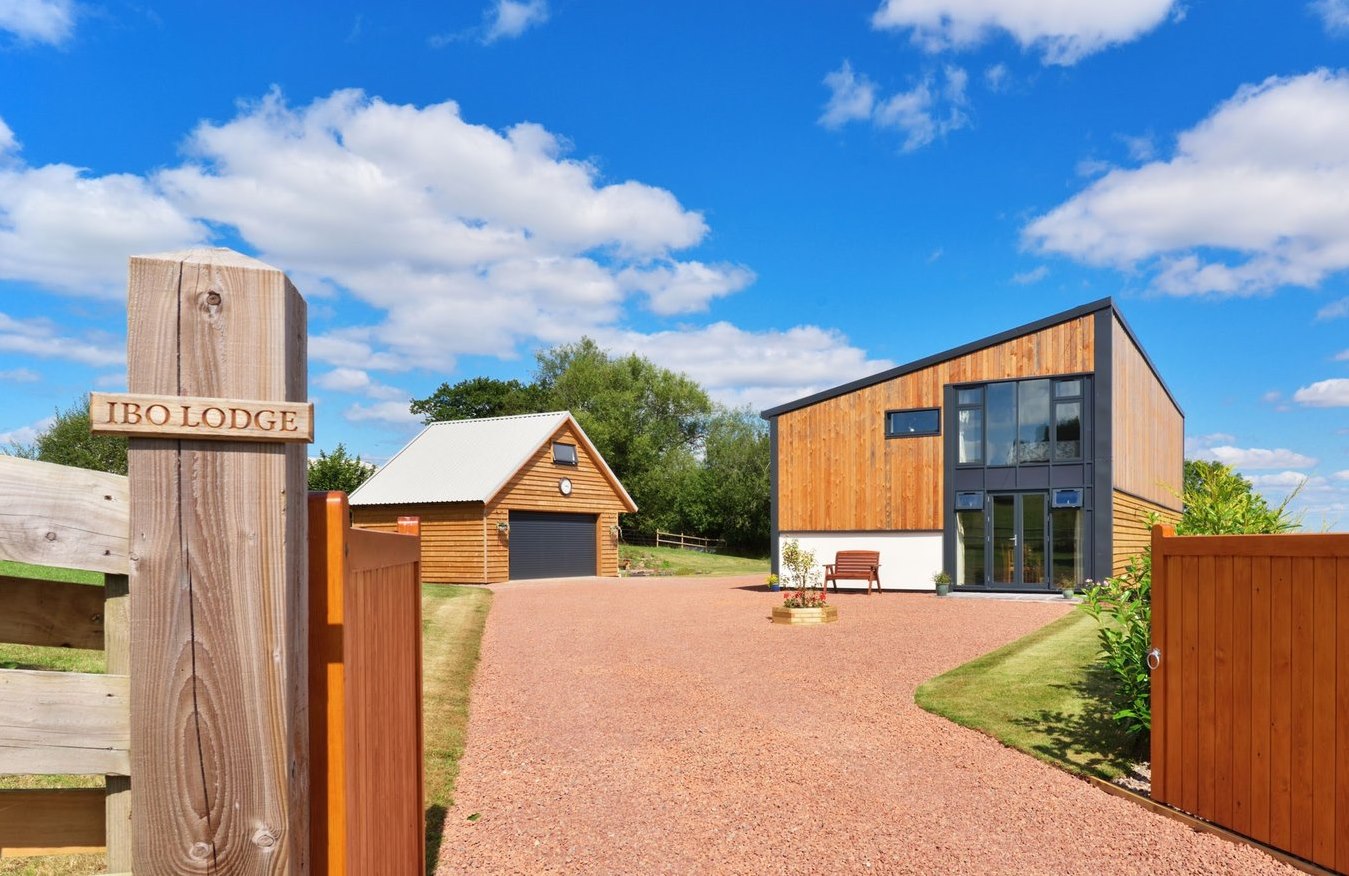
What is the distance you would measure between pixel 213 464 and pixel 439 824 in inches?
166

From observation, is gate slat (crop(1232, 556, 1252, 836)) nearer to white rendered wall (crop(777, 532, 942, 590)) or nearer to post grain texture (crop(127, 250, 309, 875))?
post grain texture (crop(127, 250, 309, 875))

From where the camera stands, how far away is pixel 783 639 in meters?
13.5

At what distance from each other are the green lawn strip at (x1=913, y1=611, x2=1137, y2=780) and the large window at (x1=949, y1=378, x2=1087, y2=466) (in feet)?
32.6

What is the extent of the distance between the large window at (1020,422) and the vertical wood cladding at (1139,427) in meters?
0.93

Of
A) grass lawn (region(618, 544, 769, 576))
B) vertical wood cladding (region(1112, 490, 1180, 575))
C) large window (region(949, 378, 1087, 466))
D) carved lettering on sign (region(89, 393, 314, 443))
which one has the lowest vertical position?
grass lawn (region(618, 544, 769, 576))

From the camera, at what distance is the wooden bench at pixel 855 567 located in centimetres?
2233

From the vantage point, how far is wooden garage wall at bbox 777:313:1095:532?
2153 centimetres

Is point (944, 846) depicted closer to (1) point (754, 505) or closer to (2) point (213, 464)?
(2) point (213, 464)

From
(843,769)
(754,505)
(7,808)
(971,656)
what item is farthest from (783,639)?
(754,505)

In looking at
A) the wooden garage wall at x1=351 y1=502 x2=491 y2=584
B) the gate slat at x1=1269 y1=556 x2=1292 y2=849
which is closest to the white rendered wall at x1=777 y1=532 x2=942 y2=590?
the wooden garage wall at x1=351 y1=502 x2=491 y2=584

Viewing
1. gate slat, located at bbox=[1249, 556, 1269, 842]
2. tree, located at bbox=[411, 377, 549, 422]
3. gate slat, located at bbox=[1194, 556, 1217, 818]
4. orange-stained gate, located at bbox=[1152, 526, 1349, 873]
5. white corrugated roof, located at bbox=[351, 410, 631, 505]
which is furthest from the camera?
tree, located at bbox=[411, 377, 549, 422]

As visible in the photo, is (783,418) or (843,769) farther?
(783,418)

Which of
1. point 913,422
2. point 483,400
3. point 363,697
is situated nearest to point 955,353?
point 913,422

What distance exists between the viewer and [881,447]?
908 inches
